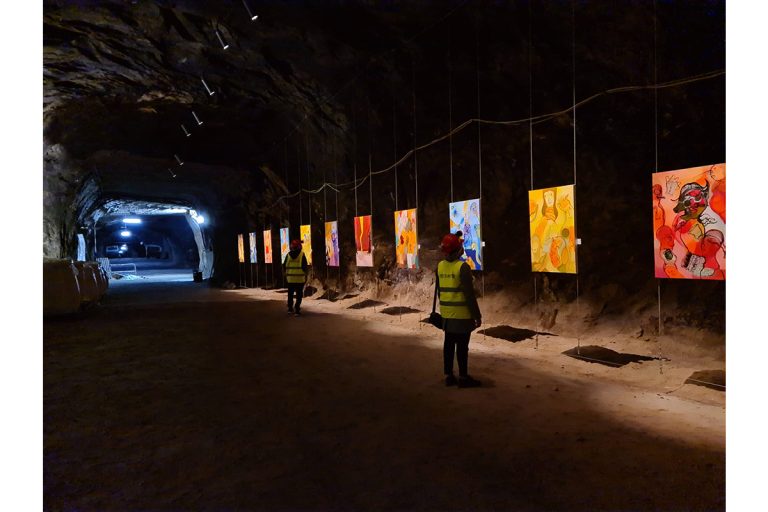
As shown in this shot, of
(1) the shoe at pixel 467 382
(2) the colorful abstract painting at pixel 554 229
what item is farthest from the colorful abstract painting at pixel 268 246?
(1) the shoe at pixel 467 382

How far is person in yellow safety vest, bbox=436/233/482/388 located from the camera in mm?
5047

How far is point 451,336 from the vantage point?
5.19m

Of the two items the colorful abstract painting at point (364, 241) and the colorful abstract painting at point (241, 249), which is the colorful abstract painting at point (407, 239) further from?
the colorful abstract painting at point (241, 249)

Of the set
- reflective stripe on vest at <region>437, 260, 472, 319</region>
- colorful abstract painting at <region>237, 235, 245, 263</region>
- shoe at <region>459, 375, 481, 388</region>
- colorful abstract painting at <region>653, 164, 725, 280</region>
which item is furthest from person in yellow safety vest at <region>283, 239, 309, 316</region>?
colorful abstract painting at <region>237, 235, 245, 263</region>

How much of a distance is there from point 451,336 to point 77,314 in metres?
10.4

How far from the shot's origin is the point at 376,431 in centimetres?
380

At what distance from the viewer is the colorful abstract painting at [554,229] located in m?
6.48

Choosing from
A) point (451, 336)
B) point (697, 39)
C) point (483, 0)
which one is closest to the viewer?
point (451, 336)

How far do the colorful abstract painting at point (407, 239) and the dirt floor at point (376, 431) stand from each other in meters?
3.40

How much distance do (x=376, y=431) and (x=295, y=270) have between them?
7.58m

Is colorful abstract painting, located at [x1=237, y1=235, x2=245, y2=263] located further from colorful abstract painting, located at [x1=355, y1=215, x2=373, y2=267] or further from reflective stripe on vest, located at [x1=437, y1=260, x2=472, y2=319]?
reflective stripe on vest, located at [x1=437, y1=260, x2=472, y2=319]

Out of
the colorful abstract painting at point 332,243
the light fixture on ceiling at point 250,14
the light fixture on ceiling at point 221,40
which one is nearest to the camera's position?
the light fixture on ceiling at point 250,14

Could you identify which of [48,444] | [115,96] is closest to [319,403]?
[48,444]

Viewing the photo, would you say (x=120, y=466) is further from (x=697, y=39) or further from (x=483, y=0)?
(x=483, y=0)
